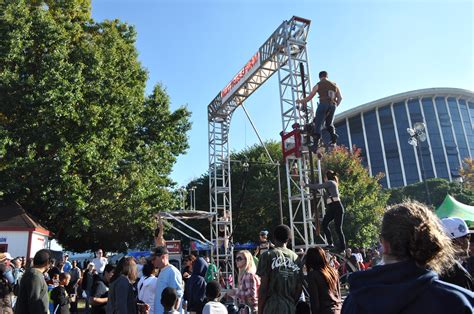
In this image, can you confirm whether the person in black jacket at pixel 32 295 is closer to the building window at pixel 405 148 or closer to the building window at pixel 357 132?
the building window at pixel 357 132

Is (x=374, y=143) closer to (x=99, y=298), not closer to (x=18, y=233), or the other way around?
(x=18, y=233)

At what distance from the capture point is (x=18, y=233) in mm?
14836

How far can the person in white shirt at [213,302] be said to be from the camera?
14.7ft

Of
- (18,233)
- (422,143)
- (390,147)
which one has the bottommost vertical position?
(18,233)

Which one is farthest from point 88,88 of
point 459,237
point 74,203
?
point 459,237

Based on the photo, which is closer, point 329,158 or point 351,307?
point 351,307

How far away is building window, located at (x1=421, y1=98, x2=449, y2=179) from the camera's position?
74.4 meters

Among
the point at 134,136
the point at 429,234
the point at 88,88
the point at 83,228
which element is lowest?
the point at 429,234

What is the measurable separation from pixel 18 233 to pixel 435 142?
7800cm

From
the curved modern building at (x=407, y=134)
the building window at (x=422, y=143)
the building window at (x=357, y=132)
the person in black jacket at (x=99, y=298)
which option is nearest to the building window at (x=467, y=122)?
the curved modern building at (x=407, y=134)

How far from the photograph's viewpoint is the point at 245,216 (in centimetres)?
2894

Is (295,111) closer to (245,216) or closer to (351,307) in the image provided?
(351,307)

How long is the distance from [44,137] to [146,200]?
541 centimetres

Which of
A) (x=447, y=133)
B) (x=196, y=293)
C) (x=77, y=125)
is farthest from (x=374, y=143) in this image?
(x=196, y=293)
